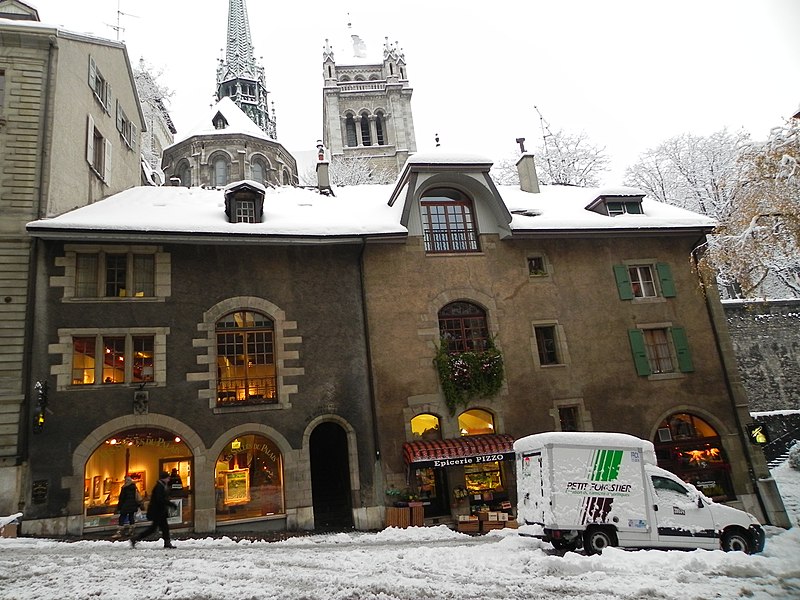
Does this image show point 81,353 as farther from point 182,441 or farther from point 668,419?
point 668,419

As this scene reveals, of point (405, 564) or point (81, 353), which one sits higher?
point (81, 353)

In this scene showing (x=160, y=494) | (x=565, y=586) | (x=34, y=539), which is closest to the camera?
(x=565, y=586)

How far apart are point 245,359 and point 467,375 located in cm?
675

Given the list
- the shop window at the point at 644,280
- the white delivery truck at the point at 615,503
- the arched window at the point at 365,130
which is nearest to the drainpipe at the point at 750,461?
the shop window at the point at 644,280

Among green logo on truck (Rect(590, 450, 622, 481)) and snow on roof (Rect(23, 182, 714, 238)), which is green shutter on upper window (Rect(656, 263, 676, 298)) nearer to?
snow on roof (Rect(23, 182, 714, 238))

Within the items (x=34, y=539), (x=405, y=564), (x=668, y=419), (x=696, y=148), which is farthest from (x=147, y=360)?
(x=696, y=148)

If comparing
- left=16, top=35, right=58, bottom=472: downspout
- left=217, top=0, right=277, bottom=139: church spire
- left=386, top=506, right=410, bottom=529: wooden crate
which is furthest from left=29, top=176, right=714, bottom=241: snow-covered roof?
left=217, top=0, right=277, bottom=139: church spire

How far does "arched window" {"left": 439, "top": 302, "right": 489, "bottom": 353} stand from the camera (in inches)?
746

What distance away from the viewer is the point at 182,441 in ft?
53.0

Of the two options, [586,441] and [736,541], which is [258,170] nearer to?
[586,441]

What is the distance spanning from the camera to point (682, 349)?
789 inches

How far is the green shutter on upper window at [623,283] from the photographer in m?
20.3

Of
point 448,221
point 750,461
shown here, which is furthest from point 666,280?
point 448,221

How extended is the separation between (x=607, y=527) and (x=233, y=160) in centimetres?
3804
